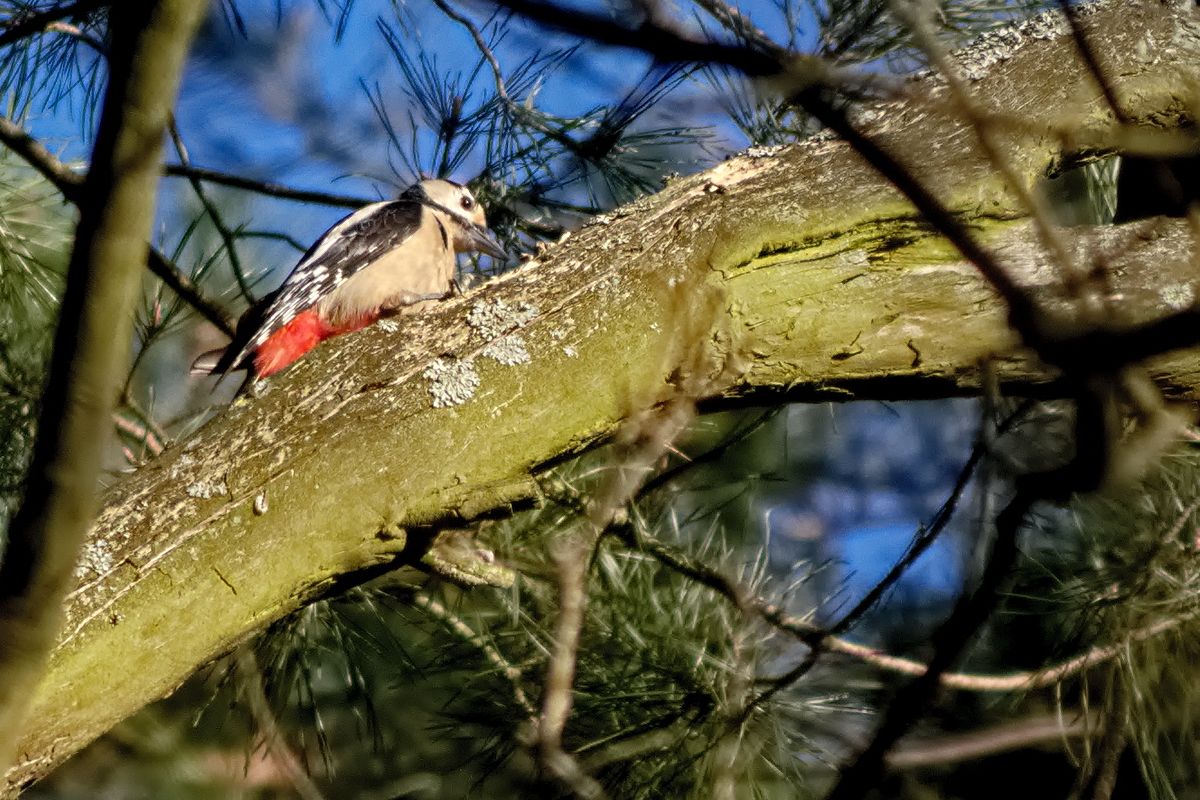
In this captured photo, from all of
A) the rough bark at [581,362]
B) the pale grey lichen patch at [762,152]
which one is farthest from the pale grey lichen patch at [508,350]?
the pale grey lichen patch at [762,152]

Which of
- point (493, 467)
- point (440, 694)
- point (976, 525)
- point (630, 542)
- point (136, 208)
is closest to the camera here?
point (136, 208)

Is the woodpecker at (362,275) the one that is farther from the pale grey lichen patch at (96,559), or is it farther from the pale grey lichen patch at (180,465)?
the pale grey lichen patch at (96,559)

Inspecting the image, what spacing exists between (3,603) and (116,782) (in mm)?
2522

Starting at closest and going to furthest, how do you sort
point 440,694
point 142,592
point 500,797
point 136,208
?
point 136,208 → point 142,592 → point 500,797 → point 440,694

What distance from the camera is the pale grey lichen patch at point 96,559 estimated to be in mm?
1391

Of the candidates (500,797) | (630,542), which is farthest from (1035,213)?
(500,797)

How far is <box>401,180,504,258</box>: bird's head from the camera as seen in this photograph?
2.59 meters

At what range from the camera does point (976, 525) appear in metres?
1.28

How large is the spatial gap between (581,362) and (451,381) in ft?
0.54

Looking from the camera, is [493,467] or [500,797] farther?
[500,797]

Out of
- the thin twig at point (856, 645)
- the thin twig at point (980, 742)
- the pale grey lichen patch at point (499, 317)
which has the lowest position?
the thin twig at point (980, 742)

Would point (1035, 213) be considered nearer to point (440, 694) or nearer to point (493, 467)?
point (493, 467)

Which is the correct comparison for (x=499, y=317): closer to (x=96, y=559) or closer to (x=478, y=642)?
(x=96, y=559)

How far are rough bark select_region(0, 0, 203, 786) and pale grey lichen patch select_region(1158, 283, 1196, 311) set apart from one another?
118 centimetres
